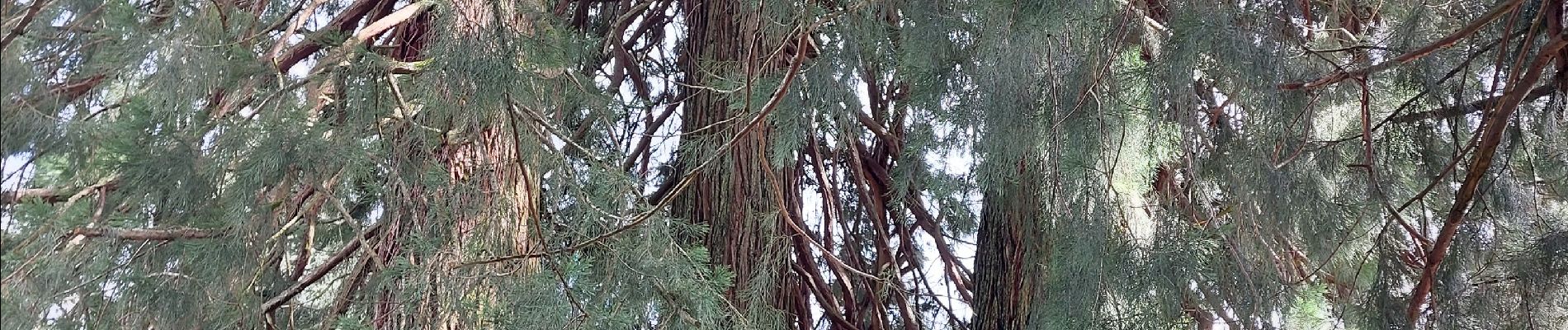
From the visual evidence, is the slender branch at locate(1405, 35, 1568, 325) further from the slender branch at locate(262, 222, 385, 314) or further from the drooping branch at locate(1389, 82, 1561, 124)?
the slender branch at locate(262, 222, 385, 314)

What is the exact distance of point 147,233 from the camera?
7.22ft

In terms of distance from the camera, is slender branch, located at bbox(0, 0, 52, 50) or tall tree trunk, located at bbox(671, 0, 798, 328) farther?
tall tree trunk, located at bbox(671, 0, 798, 328)

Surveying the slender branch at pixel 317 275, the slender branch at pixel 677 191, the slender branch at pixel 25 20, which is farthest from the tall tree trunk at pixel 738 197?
the slender branch at pixel 25 20

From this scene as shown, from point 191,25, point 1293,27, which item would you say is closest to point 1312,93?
point 1293,27

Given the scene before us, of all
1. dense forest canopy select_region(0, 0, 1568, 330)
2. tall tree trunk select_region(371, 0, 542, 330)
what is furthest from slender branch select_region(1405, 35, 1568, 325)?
tall tree trunk select_region(371, 0, 542, 330)

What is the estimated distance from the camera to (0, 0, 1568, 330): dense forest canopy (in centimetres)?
213

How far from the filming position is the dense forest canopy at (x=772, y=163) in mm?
2133

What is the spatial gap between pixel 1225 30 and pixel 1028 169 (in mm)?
672

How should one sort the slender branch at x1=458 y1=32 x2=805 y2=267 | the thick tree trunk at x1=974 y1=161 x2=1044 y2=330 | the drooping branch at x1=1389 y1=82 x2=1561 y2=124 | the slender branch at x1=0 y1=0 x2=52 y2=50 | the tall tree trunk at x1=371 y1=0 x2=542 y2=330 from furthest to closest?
the thick tree trunk at x1=974 y1=161 x2=1044 y2=330
the tall tree trunk at x1=371 y1=0 x2=542 y2=330
the slender branch at x1=458 y1=32 x2=805 y2=267
the drooping branch at x1=1389 y1=82 x2=1561 y2=124
the slender branch at x1=0 y1=0 x2=52 y2=50

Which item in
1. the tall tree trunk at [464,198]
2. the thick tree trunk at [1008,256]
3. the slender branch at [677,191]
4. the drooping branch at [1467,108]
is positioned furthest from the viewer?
the thick tree trunk at [1008,256]

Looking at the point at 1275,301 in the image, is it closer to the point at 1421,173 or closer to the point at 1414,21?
the point at 1421,173

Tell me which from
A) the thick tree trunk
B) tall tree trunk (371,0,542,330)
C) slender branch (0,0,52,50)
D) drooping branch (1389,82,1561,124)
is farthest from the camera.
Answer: the thick tree trunk

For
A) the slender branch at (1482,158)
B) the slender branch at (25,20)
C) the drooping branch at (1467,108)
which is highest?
the slender branch at (25,20)

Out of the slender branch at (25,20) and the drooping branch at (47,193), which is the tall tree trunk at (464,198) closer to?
the drooping branch at (47,193)
